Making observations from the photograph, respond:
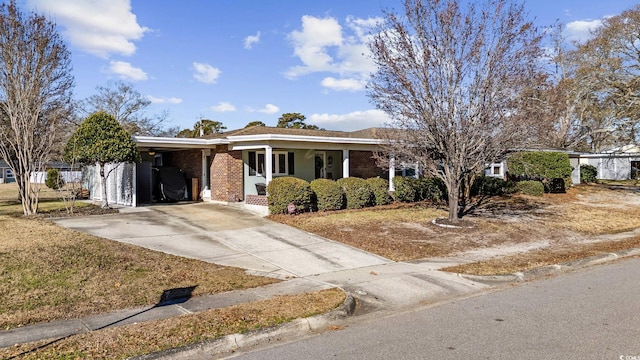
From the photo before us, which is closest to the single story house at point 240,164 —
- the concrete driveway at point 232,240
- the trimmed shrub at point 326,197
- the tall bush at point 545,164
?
the trimmed shrub at point 326,197

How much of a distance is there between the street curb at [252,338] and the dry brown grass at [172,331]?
0.11 metres

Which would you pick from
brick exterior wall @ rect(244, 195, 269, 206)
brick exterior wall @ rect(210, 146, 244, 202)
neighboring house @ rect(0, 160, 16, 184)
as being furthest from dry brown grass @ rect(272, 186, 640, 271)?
neighboring house @ rect(0, 160, 16, 184)

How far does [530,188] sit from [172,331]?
23382mm

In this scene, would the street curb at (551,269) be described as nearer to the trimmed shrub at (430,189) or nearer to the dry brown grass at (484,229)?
the dry brown grass at (484,229)

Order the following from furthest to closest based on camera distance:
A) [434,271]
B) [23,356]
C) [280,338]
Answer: [434,271] → [280,338] → [23,356]

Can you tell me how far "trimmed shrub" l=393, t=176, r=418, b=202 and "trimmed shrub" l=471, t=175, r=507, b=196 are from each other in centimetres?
483

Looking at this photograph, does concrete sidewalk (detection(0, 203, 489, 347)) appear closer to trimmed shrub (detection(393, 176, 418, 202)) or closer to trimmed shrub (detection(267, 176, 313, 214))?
trimmed shrub (detection(267, 176, 313, 214))

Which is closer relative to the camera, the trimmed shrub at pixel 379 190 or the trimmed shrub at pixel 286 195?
the trimmed shrub at pixel 286 195

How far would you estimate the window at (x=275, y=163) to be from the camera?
19.1 m

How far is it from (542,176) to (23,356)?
85.6ft

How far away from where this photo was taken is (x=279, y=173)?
65.4ft

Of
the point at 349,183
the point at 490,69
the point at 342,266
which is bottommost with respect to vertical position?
the point at 342,266

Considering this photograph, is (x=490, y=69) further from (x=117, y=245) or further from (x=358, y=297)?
(x=117, y=245)

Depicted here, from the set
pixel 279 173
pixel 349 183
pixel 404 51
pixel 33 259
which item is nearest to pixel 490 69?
pixel 404 51
